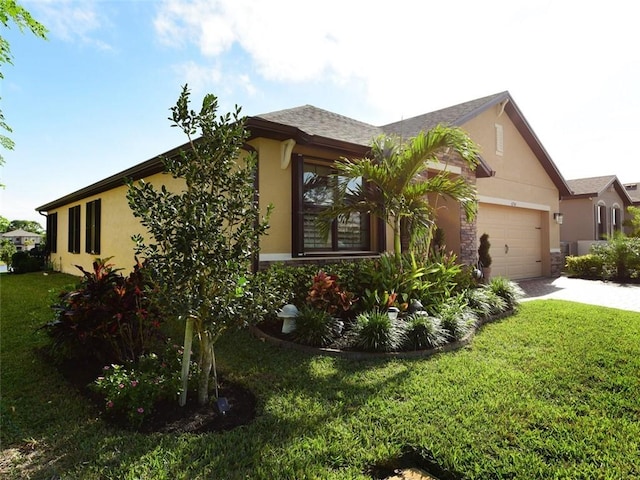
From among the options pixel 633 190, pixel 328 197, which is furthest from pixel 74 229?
pixel 633 190

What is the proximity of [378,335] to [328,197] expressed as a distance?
362 centimetres

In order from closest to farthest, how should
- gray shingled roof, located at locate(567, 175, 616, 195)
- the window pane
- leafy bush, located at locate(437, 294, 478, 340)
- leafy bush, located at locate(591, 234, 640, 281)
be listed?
leafy bush, located at locate(437, 294, 478, 340), the window pane, leafy bush, located at locate(591, 234, 640, 281), gray shingled roof, located at locate(567, 175, 616, 195)

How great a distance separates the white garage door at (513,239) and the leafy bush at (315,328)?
27.1ft

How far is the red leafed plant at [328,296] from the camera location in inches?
224

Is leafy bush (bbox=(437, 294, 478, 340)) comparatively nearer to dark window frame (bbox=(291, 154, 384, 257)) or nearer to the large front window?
dark window frame (bbox=(291, 154, 384, 257))

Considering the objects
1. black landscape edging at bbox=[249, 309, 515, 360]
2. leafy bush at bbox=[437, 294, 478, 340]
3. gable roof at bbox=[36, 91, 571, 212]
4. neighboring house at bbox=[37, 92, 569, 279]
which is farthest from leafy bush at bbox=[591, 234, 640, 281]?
black landscape edging at bbox=[249, 309, 515, 360]

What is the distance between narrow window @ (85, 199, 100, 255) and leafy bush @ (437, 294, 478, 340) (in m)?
11.6

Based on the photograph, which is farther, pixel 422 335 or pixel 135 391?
pixel 422 335

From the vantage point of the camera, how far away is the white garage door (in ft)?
40.4

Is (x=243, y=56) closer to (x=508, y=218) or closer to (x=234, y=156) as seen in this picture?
Answer: (x=234, y=156)

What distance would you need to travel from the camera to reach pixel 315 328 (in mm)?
5227

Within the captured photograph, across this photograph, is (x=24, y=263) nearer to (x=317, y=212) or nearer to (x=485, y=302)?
(x=317, y=212)

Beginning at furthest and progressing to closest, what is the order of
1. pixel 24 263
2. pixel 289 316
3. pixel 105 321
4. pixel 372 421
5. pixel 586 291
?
pixel 24 263 < pixel 586 291 < pixel 289 316 < pixel 105 321 < pixel 372 421

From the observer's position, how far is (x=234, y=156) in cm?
346
